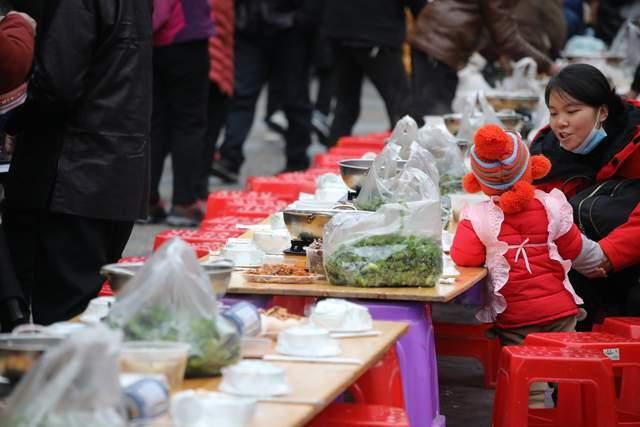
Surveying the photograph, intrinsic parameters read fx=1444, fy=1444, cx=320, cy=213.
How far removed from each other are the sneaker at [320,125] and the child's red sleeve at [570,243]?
9.30 m

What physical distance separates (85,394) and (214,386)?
58cm

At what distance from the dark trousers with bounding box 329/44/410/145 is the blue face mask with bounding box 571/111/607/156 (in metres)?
4.84

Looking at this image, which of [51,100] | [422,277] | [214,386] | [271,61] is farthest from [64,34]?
[271,61]

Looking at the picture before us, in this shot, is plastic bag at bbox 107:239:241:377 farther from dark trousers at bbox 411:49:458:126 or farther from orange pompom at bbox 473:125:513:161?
dark trousers at bbox 411:49:458:126

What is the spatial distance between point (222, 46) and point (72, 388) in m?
7.74

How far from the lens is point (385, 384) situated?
407 cm

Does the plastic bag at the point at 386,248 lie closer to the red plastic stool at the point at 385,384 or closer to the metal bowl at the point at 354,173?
the red plastic stool at the point at 385,384

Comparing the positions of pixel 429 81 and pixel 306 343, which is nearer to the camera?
pixel 306 343

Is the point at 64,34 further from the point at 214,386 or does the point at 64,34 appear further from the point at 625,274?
the point at 625,274

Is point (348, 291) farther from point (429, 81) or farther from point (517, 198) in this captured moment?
point (429, 81)

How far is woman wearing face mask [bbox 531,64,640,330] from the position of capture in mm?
5426

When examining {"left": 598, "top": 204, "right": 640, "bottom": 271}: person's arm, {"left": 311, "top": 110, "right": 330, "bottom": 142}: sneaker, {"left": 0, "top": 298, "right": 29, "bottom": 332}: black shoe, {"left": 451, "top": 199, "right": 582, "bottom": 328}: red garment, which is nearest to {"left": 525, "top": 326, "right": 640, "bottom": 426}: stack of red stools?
{"left": 451, "top": 199, "right": 582, "bottom": 328}: red garment

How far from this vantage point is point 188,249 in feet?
11.2

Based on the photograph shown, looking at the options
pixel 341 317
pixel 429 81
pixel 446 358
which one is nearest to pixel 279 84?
pixel 429 81
